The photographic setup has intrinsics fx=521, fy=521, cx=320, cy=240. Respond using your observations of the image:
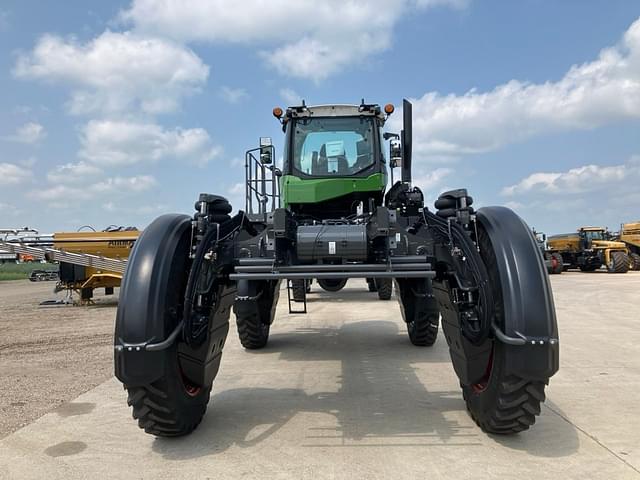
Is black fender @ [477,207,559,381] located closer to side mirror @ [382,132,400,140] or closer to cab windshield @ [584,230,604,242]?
side mirror @ [382,132,400,140]

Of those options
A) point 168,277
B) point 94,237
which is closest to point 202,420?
point 168,277

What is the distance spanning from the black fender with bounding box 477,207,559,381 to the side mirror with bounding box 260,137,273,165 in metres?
3.24

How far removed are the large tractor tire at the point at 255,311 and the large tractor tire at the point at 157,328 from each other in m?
2.38

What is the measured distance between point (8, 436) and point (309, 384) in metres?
2.61

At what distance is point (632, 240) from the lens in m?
28.6

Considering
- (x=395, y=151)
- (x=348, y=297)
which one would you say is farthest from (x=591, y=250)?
(x=395, y=151)

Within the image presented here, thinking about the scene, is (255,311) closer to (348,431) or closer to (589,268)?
(348,431)

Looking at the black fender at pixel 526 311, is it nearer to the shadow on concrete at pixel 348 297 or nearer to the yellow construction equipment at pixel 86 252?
the shadow on concrete at pixel 348 297

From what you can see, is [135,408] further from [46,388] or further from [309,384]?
[46,388]

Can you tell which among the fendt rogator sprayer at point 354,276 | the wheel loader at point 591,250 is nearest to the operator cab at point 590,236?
the wheel loader at point 591,250

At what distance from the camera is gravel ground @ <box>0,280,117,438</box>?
4.82 metres

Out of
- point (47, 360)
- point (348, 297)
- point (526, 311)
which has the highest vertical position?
point (526, 311)

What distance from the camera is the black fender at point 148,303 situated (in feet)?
10.5

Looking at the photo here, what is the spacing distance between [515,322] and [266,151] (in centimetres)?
368
